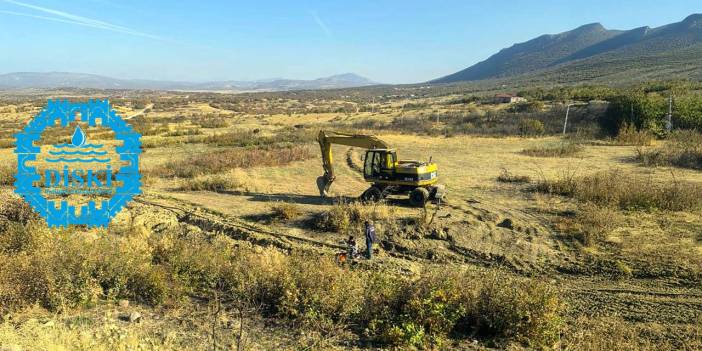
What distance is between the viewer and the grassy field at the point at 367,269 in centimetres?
633

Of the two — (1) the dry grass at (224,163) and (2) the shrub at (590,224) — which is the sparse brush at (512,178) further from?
(1) the dry grass at (224,163)

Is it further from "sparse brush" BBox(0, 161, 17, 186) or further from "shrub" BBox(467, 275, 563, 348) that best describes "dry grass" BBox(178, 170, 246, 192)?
"shrub" BBox(467, 275, 563, 348)

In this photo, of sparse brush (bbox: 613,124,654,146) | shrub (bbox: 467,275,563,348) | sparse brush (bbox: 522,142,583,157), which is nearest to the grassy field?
shrub (bbox: 467,275,563,348)

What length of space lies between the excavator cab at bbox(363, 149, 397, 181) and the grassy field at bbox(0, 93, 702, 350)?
1.41 metres

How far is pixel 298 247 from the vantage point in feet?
36.1

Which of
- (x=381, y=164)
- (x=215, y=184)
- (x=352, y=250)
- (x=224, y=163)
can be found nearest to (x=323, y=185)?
(x=381, y=164)

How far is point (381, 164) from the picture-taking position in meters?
15.1

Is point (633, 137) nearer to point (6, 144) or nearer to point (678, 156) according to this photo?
point (678, 156)

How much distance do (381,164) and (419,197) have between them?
5.87ft

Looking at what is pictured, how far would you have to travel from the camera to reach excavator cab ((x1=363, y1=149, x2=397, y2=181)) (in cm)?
1498

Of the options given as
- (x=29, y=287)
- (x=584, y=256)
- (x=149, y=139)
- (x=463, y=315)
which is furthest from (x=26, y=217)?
(x=149, y=139)

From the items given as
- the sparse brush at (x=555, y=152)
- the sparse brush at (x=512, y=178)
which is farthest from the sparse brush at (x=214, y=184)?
the sparse brush at (x=555, y=152)

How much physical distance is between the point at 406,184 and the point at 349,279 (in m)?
7.91

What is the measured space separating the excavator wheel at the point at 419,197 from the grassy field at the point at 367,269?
331mm
